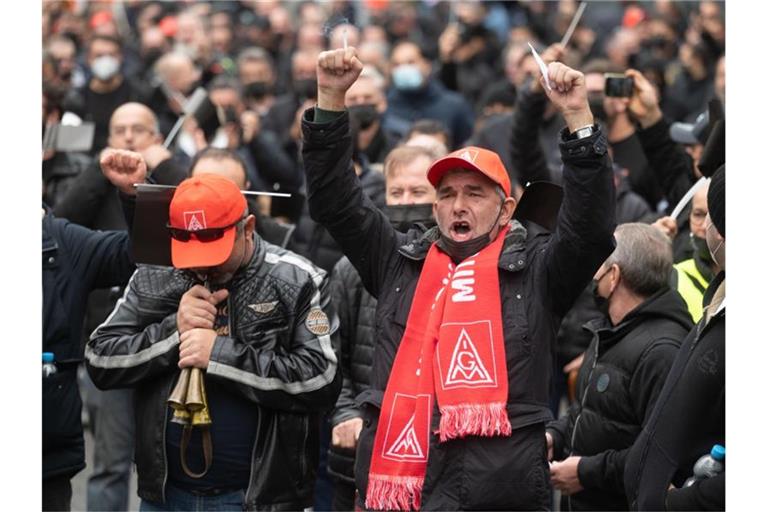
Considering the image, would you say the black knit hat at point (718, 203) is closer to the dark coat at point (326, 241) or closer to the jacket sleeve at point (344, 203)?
the jacket sleeve at point (344, 203)

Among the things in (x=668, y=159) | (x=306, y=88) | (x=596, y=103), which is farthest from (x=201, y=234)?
(x=306, y=88)

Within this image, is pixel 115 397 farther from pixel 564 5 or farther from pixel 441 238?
pixel 564 5

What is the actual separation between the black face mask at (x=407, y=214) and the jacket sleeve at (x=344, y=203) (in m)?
1.16

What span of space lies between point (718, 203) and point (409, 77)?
332 inches

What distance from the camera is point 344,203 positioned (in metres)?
4.44

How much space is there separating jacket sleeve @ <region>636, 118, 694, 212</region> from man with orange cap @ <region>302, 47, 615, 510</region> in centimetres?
259

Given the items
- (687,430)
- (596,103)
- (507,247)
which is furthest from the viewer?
(596,103)

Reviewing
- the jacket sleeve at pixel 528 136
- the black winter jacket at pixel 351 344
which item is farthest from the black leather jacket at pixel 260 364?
the jacket sleeve at pixel 528 136

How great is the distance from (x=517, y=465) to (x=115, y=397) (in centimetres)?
318

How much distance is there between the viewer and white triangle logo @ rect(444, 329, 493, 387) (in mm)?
4207

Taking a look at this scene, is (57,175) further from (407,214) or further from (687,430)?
(687,430)

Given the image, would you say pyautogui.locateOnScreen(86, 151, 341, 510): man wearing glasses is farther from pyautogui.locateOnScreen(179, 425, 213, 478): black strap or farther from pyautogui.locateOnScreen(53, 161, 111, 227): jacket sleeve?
pyautogui.locateOnScreen(53, 161, 111, 227): jacket sleeve

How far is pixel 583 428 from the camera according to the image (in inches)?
199

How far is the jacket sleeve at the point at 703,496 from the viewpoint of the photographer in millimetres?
3637
